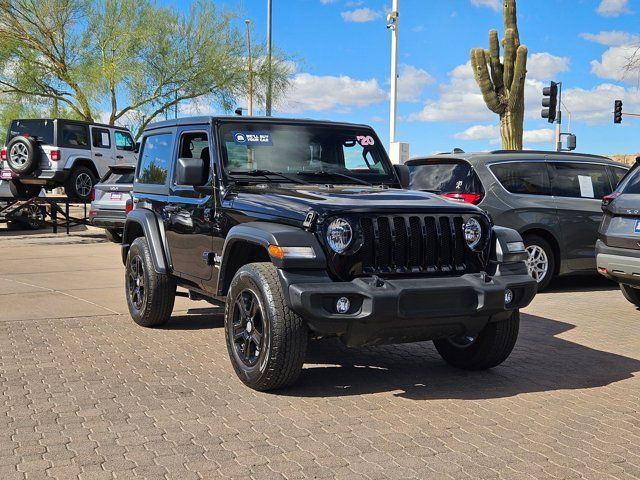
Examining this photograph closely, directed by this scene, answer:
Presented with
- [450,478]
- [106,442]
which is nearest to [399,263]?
[450,478]

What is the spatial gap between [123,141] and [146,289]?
1416 centimetres

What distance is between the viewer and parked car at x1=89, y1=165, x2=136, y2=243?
15992mm

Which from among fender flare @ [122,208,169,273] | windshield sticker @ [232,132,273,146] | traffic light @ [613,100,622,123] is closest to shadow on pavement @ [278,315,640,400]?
fender flare @ [122,208,169,273]

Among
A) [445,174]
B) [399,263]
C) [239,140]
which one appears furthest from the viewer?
[445,174]

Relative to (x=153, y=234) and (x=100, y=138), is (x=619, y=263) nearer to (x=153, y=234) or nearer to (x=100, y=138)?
(x=153, y=234)

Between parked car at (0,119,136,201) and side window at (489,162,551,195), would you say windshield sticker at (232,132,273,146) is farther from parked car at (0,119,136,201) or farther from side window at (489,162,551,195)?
parked car at (0,119,136,201)

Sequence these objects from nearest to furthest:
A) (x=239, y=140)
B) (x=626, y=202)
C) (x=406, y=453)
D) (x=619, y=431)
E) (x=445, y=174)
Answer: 1. (x=406, y=453)
2. (x=619, y=431)
3. (x=239, y=140)
4. (x=626, y=202)
5. (x=445, y=174)

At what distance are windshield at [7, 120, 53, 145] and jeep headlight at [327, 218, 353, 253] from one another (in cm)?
1473

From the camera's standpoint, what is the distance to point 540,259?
10.1 meters

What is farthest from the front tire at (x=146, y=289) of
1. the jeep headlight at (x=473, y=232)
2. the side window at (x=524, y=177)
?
the side window at (x=524, y=177)

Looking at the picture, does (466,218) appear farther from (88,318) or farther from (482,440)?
(88,318)

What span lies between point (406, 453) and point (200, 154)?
132 inches

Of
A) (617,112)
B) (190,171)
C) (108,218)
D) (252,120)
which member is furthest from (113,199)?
(617,112)

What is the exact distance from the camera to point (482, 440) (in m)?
4.36
